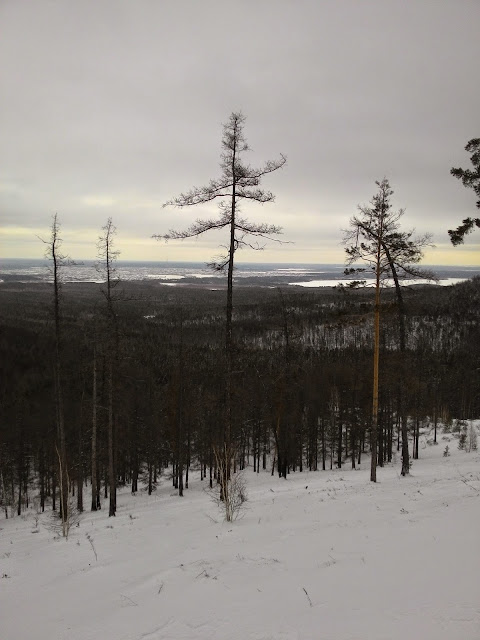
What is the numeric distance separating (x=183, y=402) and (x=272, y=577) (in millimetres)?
22819

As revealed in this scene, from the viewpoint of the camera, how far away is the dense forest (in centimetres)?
1678

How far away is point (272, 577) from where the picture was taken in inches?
268

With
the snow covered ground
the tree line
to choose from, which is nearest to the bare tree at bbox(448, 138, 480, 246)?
the tree line

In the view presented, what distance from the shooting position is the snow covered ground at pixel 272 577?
519cm

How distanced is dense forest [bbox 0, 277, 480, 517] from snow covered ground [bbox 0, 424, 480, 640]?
497cm

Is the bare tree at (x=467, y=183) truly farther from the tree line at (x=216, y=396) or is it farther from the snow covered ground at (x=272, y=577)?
the snow covered ground at (x=272, y=577)

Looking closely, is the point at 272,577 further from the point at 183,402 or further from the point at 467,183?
the point at 183,402

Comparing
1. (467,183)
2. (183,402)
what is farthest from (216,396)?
(467,183)

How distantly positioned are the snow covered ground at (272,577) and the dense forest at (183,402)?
4.97 meters

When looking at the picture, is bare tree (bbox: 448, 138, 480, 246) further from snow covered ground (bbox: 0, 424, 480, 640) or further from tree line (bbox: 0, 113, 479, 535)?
snow covered ground (bbox: 0, 424, 480, 640)

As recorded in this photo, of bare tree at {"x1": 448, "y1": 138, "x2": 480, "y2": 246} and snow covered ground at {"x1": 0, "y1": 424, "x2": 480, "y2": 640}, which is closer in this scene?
snow covered ground at {"x1": 0, "y1": 424, "x2": 480, "y2": 640}

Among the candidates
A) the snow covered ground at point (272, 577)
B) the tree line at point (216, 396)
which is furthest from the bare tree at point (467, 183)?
the snow covered ground at point (272, 577)

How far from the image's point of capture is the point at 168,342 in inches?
4547

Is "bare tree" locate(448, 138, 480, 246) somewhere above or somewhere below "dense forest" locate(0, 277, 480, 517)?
above
